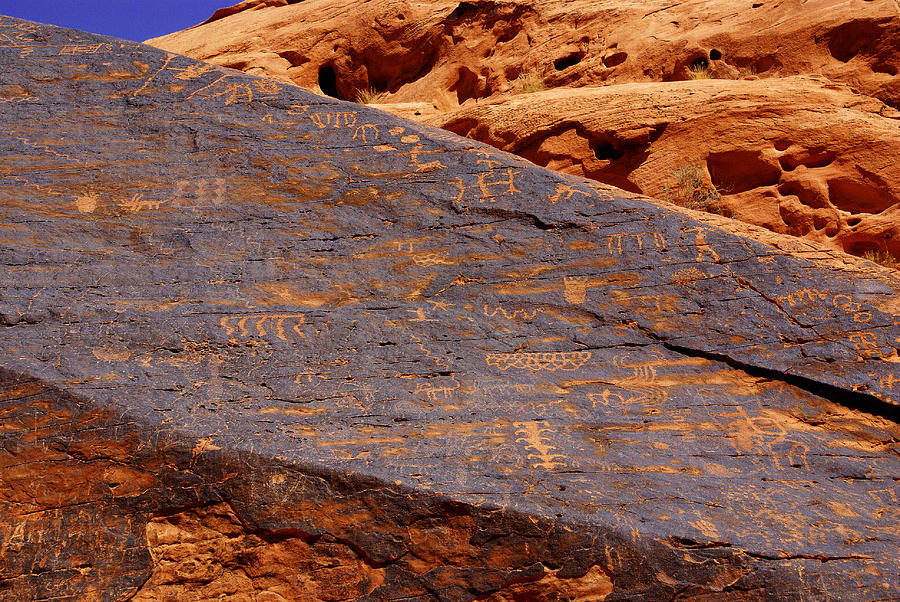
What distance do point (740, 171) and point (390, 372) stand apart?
177 inches

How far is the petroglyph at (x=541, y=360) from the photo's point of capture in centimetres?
346

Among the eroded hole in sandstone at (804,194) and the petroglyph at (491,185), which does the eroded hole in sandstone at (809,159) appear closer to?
the eroded hole in sandstone at (804,194)

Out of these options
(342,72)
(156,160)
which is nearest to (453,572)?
(156,160)

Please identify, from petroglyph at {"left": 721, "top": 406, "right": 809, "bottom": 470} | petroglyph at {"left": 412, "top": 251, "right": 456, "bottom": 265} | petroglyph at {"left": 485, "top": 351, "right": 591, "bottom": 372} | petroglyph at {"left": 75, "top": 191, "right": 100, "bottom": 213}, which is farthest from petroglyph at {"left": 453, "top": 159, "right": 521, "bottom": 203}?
petroglyph at {"left": 75, "top": 191, "right": 100, "bottom": 213}

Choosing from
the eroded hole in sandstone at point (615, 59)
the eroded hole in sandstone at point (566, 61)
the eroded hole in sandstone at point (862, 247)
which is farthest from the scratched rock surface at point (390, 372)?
the eroded hole in sandstone at point (566, 61)

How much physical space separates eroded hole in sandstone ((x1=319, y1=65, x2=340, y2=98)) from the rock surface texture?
3cm

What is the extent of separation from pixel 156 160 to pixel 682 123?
4.99 m

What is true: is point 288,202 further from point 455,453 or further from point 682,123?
point 682,123

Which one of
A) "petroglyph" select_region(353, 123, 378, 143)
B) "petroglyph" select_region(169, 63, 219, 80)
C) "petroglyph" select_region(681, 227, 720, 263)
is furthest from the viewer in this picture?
"petroglyph" select_region(169, 63, 219, 80)

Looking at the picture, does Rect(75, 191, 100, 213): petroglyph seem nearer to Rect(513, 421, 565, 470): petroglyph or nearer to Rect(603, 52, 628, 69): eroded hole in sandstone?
Rect(513, 421, 565, 470): petroglyph

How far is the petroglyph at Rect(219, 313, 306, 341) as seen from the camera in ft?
11.4

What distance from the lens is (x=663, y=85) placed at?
6582 millimetres

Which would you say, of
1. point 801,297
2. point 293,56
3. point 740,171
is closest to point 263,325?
point 801,297

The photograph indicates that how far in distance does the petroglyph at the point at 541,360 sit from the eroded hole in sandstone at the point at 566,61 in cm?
570
